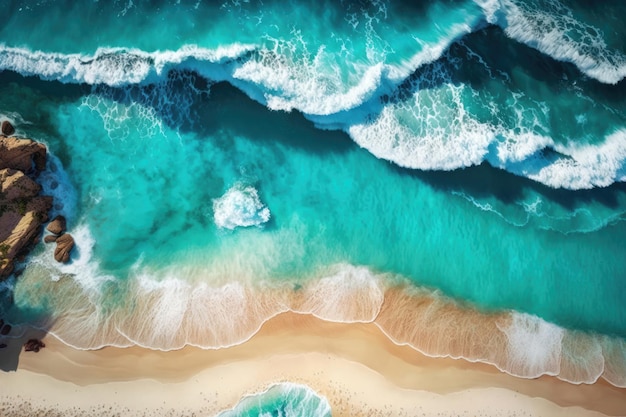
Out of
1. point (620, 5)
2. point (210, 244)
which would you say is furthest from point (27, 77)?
point (620, 5)

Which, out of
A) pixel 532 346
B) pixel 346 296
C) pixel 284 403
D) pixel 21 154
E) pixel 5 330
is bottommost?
pixel 5 330

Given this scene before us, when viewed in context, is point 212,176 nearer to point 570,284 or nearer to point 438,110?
point 438,110

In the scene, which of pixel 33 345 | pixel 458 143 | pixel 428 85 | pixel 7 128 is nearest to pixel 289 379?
pixel 33 345

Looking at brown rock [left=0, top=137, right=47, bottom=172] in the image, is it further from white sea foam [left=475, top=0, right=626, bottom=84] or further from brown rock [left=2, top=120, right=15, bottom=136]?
white sea foam [left=475, top=0, right=626, bottom=84]

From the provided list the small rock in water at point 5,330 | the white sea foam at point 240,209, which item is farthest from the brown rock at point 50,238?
the white sea foam at point 240,209

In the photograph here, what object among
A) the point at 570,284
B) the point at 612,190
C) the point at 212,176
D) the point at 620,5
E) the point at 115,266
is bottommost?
the point at 115,266

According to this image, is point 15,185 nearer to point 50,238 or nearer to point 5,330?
point 50,238

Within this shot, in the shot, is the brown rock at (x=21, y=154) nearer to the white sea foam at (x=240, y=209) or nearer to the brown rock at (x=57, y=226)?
the brown rock at (x=57, y=226)
